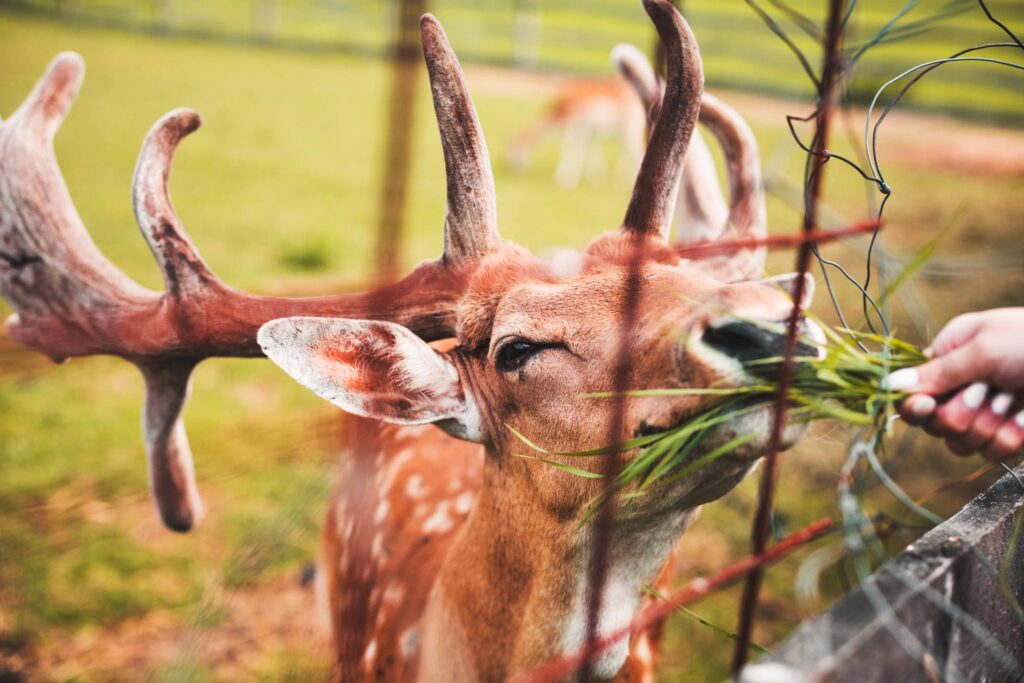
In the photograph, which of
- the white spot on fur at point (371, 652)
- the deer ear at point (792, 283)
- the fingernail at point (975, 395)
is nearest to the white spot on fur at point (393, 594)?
the white spot on fur at point (371, 652)

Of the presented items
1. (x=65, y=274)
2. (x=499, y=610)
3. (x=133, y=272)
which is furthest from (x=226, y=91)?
(x=499, y=610)

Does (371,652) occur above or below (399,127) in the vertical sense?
below

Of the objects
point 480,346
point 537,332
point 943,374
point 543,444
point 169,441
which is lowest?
point 169,441

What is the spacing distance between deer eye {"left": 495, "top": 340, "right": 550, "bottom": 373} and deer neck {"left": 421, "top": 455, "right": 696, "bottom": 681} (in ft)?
0.71

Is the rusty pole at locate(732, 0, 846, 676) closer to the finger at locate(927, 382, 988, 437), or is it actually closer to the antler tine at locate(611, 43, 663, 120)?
the finger at locate(927, 382, 988, 437)

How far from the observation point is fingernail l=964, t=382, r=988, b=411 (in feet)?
4.62

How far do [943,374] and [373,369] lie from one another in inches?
44.5

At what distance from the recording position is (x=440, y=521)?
259 centimetres

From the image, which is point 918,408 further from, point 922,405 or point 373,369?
point 373,369

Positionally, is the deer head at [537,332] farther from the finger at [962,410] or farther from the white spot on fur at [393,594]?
the white spot on fur at [393,594]

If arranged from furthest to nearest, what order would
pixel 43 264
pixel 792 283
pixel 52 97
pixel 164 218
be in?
1. pixel 52 97
2. pixel 43 264
3. pixel 164 218
4. pixel 792 283

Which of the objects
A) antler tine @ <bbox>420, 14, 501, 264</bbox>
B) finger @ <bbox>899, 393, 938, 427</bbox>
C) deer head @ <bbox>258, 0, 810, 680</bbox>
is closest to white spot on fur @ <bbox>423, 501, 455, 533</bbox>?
deer head @ <bbox>258, 0, 810, 680</bbox>

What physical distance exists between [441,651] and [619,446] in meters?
0.86

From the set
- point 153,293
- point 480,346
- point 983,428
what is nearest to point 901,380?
point 983,428
